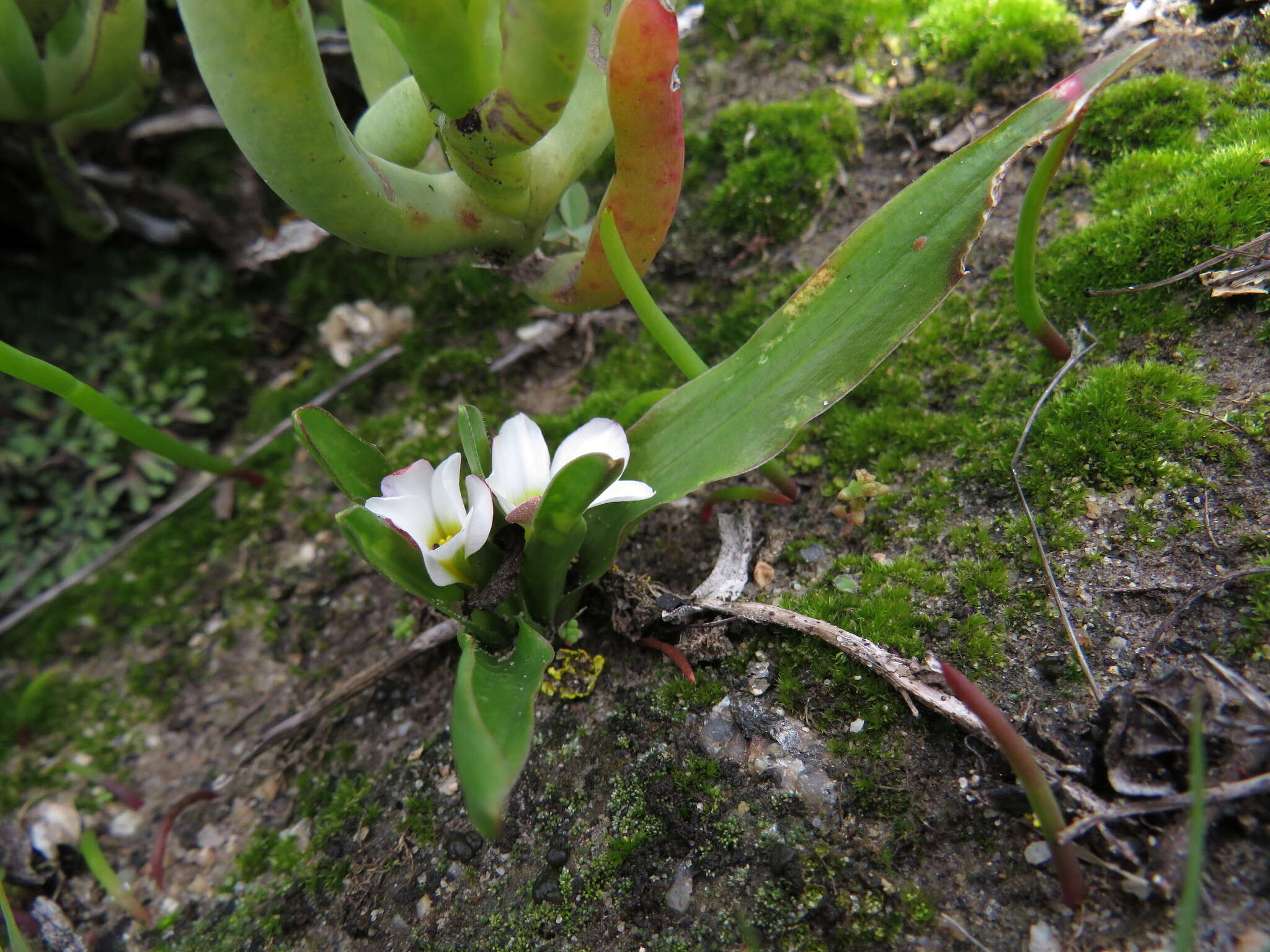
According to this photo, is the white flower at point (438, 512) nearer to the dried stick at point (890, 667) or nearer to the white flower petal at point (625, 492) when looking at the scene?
the white flower petal at point (625, 492)

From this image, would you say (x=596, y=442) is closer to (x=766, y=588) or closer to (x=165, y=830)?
(x=766, y=588)

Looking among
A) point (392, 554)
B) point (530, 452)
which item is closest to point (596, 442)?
point (530, 452)

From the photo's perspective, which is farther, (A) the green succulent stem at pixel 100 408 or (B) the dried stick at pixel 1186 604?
(A) the green succulent stem at pixel 100 408

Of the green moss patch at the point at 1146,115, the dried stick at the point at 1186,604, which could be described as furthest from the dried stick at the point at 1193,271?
the dried stick at the point at 1186,604

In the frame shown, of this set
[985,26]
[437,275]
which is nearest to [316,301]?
[437,275]

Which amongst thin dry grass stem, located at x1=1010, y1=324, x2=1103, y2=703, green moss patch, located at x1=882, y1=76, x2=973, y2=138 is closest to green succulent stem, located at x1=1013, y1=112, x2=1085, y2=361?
thin dry grass stem, located at x1=1010, y1=324, x2=1103, y2=703

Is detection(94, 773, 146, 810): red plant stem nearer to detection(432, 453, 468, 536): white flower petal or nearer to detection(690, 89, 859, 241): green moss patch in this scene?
detection(432, 453, 468, 536): white flower petal

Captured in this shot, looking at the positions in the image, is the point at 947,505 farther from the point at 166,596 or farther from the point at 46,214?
the point at 46,214
